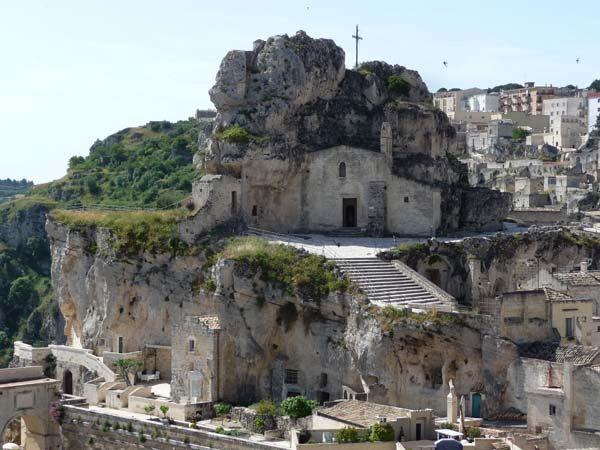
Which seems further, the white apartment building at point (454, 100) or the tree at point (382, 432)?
the white apartment building at point (454, 100)

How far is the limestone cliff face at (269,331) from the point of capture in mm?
43531

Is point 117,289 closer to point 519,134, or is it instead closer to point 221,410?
point 221,410

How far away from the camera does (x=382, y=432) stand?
38312 mm

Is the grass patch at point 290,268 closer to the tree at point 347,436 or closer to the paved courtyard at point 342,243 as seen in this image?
the paved courtyard at point 342,243

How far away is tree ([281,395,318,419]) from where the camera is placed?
42125 mm

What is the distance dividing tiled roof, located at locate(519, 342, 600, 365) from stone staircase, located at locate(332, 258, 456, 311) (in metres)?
3.19

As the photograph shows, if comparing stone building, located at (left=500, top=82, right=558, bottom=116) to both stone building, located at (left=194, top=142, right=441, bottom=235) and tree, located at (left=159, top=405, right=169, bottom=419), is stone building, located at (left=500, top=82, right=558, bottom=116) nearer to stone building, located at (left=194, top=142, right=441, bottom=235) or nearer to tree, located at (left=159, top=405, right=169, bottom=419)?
stone building, located at (left=194, top=142, right=441, bottom=235)

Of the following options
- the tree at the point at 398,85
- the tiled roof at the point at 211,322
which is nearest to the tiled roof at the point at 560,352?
the tiled roof at the point at 211,322

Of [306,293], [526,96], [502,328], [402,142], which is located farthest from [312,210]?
[526,96]

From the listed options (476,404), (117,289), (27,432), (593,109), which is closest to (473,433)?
(476,404)

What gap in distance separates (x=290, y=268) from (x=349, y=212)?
803cm

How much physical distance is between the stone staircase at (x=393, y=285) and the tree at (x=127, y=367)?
9.72 metres

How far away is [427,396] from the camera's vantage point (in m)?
43.4

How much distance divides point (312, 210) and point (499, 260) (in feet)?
27.2
